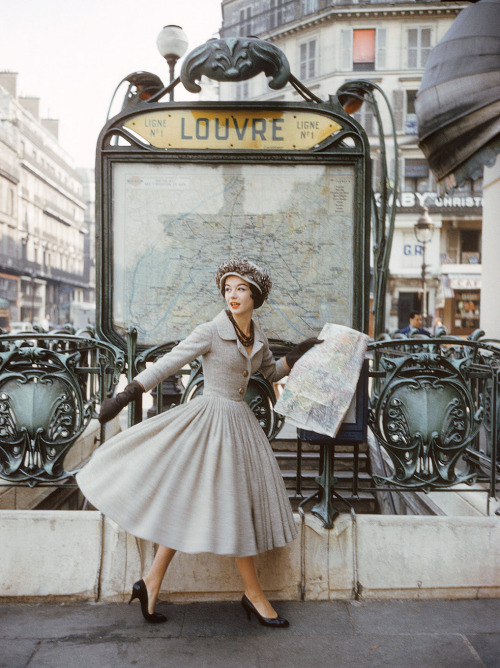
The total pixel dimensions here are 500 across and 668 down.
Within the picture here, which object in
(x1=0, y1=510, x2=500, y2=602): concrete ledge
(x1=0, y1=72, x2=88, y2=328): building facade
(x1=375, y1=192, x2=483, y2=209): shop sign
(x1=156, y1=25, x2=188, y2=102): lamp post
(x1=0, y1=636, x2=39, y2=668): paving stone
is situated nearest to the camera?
(x1=0, y1=636, x2=39, y2=668): paving stone

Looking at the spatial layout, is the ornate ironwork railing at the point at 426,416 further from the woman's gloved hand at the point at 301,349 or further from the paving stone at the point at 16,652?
the paving stone at the point at 16,652

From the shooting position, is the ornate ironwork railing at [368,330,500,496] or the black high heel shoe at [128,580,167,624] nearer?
the black high heel shoe at [128,580,167,624]

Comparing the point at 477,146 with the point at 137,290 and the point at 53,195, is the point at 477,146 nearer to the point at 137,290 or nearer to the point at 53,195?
the point at 137,290

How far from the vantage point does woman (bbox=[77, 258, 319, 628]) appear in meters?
2.83

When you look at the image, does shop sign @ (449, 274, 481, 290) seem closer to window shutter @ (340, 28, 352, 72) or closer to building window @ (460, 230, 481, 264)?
building window @ (460, 230, 481, 264)

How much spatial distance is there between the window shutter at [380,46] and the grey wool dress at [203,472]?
36152 mm

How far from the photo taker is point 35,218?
177 ft

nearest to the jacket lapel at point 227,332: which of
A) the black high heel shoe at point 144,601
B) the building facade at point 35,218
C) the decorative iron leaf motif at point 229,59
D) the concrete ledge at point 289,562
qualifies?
the concrete ledge at point 289,562

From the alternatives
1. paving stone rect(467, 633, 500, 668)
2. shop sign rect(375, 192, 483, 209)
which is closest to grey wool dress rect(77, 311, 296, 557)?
paving stone rect(467, 633, 500, 668)

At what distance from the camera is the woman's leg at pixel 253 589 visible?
9.83ft

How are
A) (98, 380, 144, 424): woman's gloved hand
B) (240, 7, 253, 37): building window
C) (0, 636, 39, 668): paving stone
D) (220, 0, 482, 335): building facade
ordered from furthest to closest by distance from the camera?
(240, 7, 253, 37): building window → (220, 0, 482, 335): building facade → (98, 380, 144, 424): woman's gloved hand → (0, 636, 39, 668): paving stone

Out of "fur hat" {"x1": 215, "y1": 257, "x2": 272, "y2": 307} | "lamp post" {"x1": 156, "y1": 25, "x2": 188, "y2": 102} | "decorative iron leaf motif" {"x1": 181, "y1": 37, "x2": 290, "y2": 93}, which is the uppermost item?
"lamp post" {"x1": 156, "y1": 25, "x2": 188, "y2": 102}

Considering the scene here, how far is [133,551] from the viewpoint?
3.31m

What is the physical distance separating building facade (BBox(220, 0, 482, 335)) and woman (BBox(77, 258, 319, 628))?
31.8 metres
